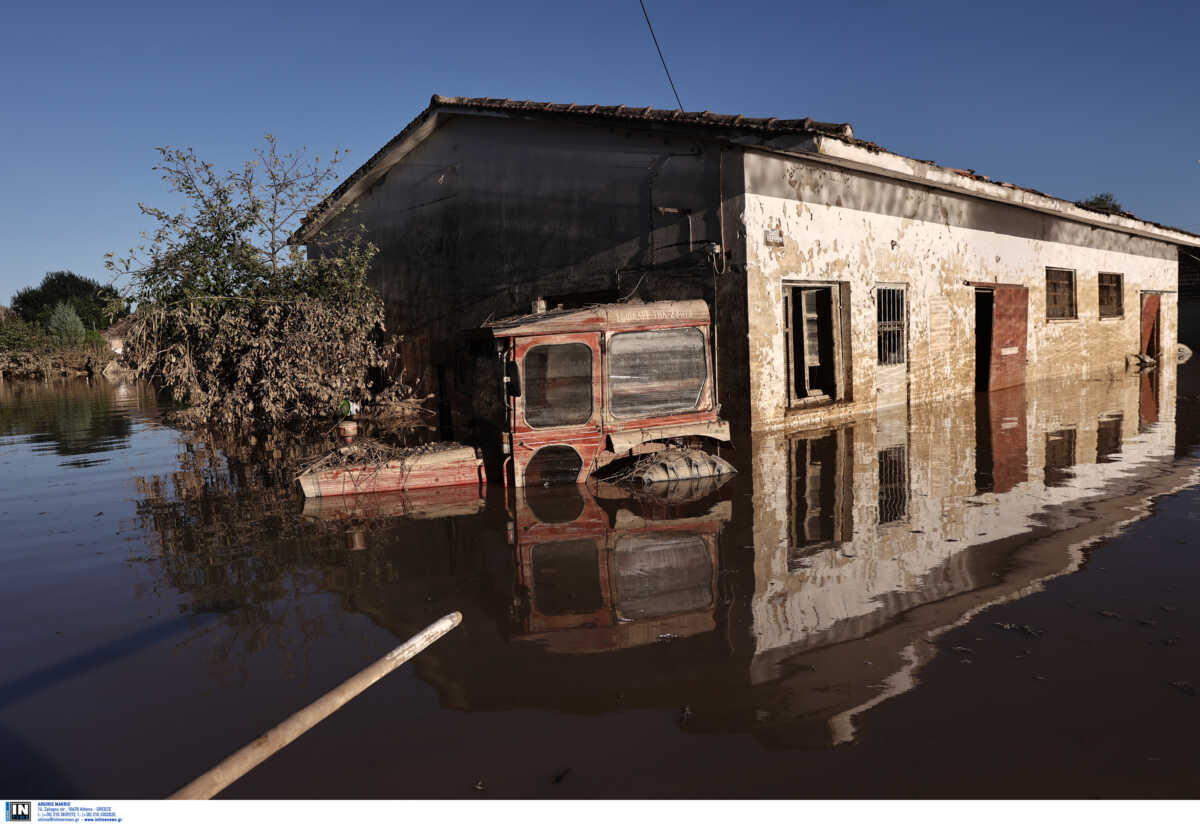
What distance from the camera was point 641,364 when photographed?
6859 millimetres

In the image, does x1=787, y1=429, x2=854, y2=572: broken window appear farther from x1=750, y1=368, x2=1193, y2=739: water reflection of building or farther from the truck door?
the truck door

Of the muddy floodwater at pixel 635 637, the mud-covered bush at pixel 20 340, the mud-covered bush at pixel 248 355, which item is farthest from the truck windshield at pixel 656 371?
the mud-covered bush at pixel 20 340

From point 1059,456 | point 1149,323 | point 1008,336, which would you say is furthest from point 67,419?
point 1149,323

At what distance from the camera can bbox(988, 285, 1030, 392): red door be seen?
13547 millimetres

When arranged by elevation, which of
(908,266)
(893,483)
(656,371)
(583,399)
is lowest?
(893,483)

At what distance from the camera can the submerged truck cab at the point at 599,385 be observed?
657 centimetres

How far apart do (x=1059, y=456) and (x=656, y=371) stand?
13.7 feet

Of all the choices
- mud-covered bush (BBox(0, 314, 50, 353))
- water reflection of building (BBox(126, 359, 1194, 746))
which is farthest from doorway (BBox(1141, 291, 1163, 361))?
mud-covered bush (BBox(0, 314, 50, 353))

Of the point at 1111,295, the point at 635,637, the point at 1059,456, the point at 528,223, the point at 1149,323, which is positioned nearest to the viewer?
the point at 635,637

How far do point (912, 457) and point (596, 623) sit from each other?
525 cm

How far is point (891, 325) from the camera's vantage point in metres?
11.4

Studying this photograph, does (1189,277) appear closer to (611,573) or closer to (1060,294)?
(1060,294)

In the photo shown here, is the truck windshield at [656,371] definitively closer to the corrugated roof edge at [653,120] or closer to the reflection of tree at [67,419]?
the corrugated roof edge at [653,120]

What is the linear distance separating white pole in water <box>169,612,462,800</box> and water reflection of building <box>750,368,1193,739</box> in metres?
1.48
